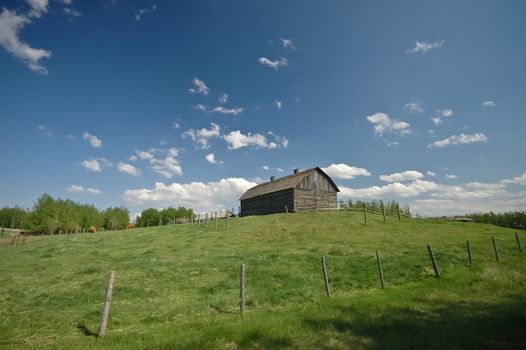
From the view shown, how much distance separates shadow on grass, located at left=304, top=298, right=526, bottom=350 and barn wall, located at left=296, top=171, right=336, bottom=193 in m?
39.7

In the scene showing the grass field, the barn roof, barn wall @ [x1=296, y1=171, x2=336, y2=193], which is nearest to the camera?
the grass field

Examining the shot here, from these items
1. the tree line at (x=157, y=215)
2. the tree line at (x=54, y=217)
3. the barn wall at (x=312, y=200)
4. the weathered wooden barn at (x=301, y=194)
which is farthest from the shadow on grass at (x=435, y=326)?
the tree line at (x=157, y=215)

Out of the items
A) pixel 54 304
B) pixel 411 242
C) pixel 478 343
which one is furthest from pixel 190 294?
pixel 411 242

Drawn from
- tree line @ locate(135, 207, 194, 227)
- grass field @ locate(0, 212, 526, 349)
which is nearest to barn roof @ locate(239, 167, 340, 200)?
grass field @ locate(0, 212, 526, 349)

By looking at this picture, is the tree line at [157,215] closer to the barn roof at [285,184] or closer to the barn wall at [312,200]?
the barn roof at [285,184]

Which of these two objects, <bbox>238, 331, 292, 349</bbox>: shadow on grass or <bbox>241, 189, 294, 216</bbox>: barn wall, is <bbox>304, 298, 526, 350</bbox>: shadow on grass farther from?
<bbox>241, 189, 294, 216</bbox>: barn wall

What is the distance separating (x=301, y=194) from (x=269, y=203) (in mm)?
8762

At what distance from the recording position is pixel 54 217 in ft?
254

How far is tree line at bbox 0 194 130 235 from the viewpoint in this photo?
76250mm

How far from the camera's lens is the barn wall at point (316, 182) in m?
51.7

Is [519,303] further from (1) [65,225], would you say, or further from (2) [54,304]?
(1) [65,225]

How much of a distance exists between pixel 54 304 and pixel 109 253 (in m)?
15.7

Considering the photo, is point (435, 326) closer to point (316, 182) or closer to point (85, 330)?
point (85, 330)

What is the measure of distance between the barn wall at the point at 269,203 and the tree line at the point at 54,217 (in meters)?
40.8
